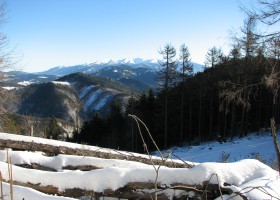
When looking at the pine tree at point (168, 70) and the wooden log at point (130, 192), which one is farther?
the pine tree at point (168, 70)

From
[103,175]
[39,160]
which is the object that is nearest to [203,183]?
[103,175]

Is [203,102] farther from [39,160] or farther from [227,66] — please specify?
[39,160]

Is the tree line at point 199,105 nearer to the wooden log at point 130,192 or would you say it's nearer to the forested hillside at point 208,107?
the forested hillside at point 208,107

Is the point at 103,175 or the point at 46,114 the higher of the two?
the point at 103,175

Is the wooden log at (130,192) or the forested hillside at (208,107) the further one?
the forested hillside at (208,107)

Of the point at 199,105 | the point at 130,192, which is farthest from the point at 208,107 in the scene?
the point at 130,192

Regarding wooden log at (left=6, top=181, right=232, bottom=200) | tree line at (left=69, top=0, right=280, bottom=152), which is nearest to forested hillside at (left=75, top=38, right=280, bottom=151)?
tree line at (left=69, top=0, right=280, bottom=152)

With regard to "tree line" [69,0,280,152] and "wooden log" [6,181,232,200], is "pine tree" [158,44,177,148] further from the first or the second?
"wooden log" [6,181,232,200]

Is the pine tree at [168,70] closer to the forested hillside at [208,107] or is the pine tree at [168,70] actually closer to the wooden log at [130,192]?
the forested hillside at [208,107]

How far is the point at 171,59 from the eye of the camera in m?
31.4

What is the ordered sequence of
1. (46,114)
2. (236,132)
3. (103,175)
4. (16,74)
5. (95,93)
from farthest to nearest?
1. (95,93)
2. (46,114)
3. (236,132)
4. (16,74)
5. (103,175)

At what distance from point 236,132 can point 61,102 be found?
143m

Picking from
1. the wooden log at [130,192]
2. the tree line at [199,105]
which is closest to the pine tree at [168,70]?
the tree line at [199,105]

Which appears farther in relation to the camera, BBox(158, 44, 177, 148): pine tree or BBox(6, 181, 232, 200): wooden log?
BBox(158, 44, 177, 148): pine tree
